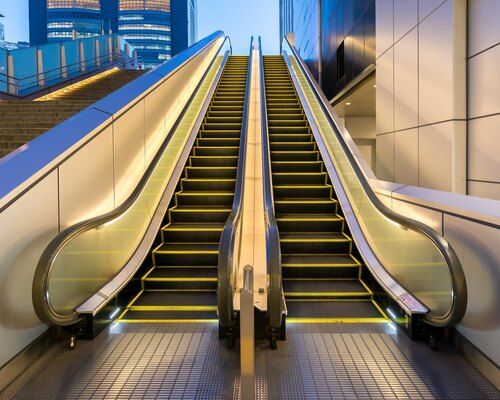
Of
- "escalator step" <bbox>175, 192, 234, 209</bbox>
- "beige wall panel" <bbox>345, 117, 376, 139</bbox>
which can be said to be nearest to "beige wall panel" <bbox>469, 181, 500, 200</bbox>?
"escalator step" <bbox>175, 192, 234, 209</bbox>

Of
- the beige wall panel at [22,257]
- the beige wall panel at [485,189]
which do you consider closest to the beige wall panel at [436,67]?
the beige wall panel at [485,189]

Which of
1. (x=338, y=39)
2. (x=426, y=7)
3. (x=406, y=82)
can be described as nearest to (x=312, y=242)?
(x=406, y=82)

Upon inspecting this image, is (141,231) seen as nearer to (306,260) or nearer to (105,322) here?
(105,322)

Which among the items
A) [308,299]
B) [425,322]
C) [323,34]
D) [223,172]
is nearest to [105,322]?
[308,299]

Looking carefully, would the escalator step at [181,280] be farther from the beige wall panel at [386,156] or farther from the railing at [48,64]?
the railing at [48,64]

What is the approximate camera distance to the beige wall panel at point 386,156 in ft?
24.3

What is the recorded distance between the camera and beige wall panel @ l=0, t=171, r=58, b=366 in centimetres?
264

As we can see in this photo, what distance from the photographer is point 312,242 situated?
4887 millimetres

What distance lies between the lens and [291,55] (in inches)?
542

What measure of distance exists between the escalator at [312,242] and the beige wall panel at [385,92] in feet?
4.67

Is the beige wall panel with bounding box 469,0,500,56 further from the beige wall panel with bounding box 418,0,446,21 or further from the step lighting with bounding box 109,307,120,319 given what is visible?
the step lighting with bounding box 109,307,120,319

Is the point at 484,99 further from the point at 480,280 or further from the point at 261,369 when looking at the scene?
the point at 261,369

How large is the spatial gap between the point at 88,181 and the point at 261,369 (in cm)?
230

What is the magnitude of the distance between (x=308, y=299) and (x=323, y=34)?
1323 centimetres
